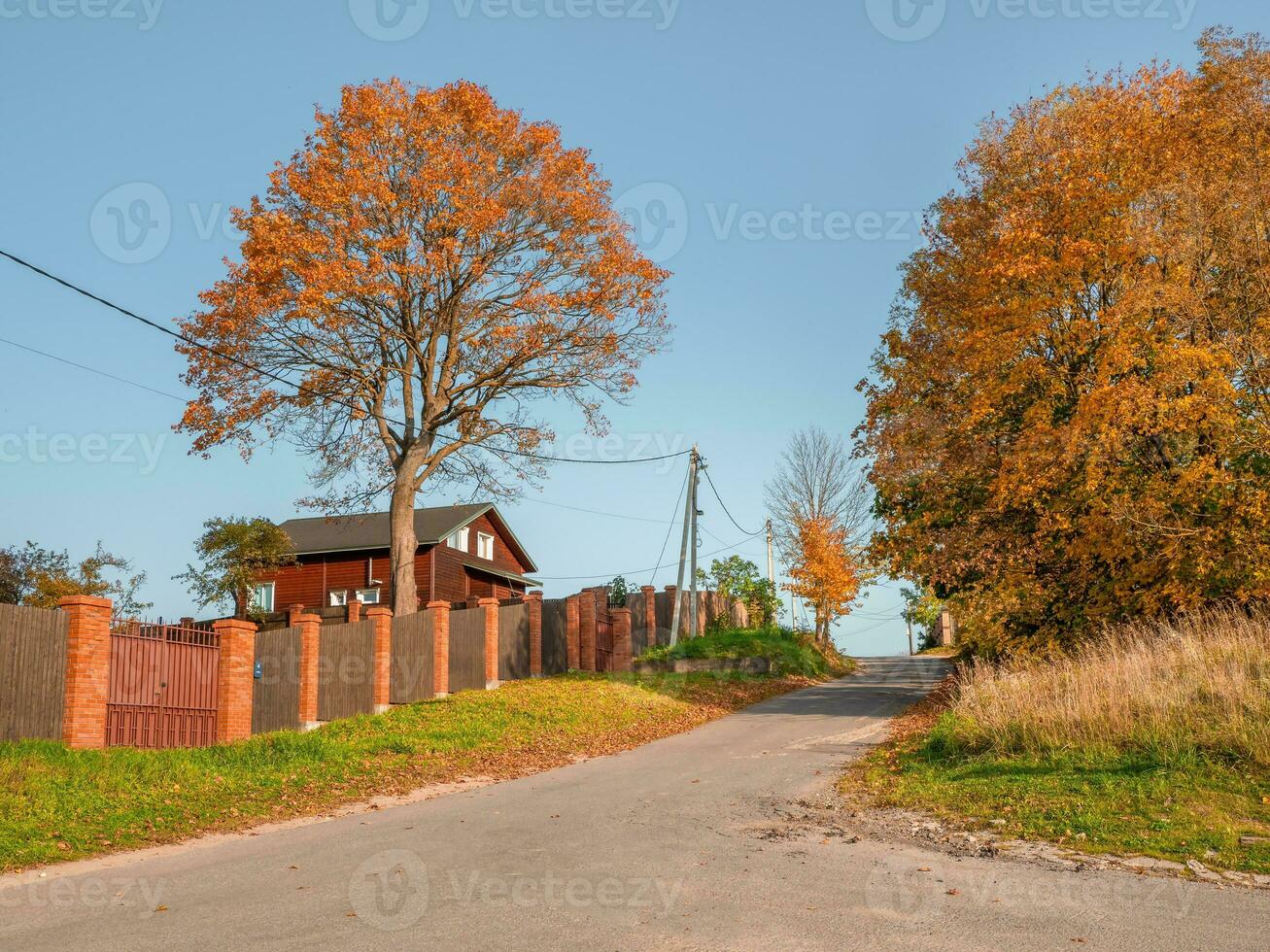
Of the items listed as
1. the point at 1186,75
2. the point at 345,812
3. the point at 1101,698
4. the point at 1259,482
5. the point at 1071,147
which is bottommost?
the point at 345,812

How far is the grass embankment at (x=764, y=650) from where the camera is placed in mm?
28141

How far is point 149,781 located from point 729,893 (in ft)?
28.2

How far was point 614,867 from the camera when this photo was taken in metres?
8.16

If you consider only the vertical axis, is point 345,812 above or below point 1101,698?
below

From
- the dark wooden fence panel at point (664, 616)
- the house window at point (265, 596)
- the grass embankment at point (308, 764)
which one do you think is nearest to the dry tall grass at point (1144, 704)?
the grass embankment at point (308, 764)

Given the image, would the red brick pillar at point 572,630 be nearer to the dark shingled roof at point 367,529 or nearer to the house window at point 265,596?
the dark shingled roof at point 367,529

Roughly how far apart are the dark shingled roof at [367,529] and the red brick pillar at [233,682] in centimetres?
2130

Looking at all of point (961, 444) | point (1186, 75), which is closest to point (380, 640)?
point (961, 444)

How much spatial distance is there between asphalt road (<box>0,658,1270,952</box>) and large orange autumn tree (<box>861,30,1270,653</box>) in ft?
28.8

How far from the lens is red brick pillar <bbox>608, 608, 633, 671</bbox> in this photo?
27594 millimetres

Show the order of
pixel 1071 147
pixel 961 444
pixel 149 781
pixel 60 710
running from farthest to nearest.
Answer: pixel 961 444 < pixel 1071 147 < pixel 60 710 < pixel 149 781

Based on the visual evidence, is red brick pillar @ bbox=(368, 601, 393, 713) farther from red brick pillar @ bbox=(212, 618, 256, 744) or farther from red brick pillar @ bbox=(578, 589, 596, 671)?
red brick pillar @ bbox=(578, 589, 596, 671)

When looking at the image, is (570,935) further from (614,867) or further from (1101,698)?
(1101,698)

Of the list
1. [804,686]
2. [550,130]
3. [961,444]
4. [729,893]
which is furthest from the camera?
[804,686]
